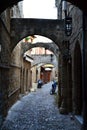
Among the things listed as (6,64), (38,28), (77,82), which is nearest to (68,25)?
(77,82)

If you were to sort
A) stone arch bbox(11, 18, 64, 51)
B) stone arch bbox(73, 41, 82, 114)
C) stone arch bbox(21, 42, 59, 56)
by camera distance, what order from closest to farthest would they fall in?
1. stone arch bbox(73, 41, 82, 114)
2. stone arch bbox(11, 18, 64, 51)
3. stone arch bbox(21, 42, 59, 56)

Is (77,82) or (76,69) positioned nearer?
(77,82)

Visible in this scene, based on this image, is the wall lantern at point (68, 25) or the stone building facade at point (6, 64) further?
the wall lantern at point (68, 25)

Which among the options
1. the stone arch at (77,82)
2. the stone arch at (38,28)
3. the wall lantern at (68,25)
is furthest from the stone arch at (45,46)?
the stone arch at (77,82)

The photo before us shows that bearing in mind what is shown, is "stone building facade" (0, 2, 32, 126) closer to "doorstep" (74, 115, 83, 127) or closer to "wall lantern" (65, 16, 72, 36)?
"wall lantern" (65, 16, 72, 36)

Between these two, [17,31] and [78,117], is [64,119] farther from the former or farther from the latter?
[17,31]

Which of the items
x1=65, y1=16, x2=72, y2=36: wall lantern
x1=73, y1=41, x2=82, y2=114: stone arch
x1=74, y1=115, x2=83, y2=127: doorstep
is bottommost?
x1=74, y1=115, x2=83, y2=127: doorstep

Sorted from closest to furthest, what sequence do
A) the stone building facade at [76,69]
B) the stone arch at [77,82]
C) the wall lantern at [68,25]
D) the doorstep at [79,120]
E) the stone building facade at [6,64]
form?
the stone building facade at [76,69], the doorstep at [79,120], the stone building facade at [6,64], the stone arch at [77,82], the wall lantern at [68,25]

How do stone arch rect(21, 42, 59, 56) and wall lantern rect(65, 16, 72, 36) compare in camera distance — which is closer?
wall lantern rect(65, 16, 72, 36)

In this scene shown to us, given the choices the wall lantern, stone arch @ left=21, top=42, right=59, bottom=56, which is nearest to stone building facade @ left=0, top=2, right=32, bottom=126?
stone arch @ left=21, top=42, right=59, bottom=56

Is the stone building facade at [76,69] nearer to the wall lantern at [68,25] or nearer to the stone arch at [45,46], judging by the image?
the wall lantern at [68,25]

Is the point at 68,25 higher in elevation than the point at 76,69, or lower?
higher

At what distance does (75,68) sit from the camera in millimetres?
12016

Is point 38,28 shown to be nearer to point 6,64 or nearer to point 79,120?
point 6,64
